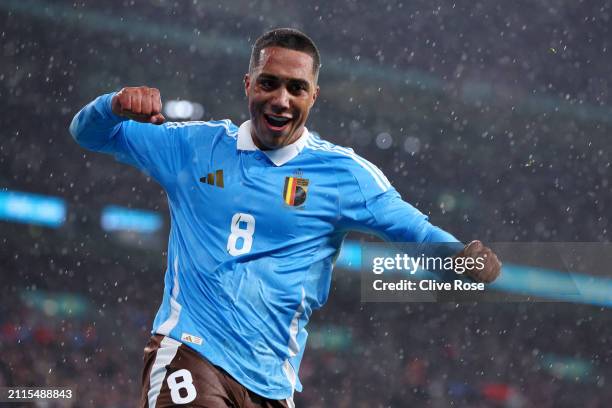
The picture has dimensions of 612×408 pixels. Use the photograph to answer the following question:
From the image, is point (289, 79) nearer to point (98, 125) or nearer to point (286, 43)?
point (286, 43)

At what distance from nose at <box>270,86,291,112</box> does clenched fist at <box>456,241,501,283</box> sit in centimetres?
71

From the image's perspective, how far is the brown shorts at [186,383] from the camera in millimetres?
2531

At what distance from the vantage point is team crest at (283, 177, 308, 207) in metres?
2.78

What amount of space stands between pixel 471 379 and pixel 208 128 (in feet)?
23.4

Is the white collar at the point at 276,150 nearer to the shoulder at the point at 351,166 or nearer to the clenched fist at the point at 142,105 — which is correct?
the shoulder at the point at 351,166

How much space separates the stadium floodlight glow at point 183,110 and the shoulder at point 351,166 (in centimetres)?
736

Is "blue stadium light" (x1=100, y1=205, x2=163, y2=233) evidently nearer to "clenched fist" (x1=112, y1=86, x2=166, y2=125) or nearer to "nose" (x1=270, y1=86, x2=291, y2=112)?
"nose" (x1=270, y1=86, x2=291, y2=112)

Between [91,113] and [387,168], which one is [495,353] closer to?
[387,168]

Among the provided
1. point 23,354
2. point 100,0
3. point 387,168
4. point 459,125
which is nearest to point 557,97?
point 459,125

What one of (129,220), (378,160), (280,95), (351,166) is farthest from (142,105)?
(378,160)

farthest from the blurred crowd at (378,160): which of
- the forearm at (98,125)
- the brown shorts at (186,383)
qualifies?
the brown shorts at (186,383)

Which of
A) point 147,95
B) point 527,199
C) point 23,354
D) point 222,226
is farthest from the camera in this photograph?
point 527,199

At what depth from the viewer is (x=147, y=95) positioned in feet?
8.14

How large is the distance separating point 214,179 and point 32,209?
744 cm
